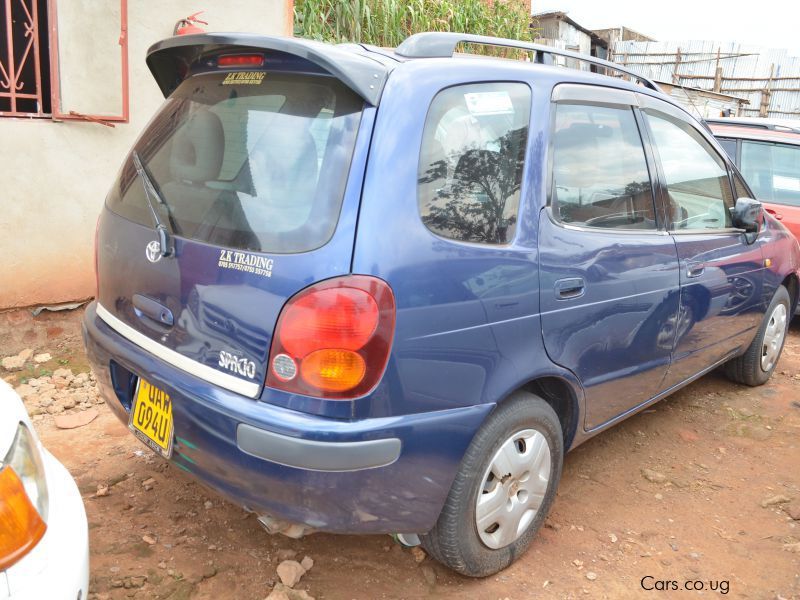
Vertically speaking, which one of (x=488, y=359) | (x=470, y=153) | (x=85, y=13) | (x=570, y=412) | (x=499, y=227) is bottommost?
(x=570, y=412)

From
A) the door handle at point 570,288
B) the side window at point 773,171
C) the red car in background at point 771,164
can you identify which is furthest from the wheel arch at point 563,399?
the side window at point 773,171

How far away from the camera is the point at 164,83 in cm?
284

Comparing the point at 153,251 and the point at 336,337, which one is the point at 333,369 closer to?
the point at 336,337

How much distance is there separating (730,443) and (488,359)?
91.7 inches

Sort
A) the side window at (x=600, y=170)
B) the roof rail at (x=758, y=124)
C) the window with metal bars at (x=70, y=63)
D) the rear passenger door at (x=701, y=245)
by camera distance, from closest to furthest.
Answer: the side window at (x=600, y=170) < the rear passenger door at (x=701, y=245) < the window with metal bars at (x=70, y=63) < the roof rail at (x=758, y=124)

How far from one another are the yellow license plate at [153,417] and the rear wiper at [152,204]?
0.46 metres

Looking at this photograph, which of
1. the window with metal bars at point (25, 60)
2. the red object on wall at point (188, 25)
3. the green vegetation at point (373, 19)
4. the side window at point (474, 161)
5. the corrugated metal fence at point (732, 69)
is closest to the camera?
the side window at point (474, 161)

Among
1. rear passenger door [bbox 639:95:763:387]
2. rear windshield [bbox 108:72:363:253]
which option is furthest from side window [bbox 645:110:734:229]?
rear windshield [bbox 108:72:363:253]

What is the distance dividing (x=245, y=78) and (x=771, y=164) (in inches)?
211

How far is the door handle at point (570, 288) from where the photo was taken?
252 centimetres

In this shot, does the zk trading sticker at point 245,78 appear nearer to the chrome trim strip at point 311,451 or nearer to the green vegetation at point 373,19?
the chrome trim strip at point 311,451

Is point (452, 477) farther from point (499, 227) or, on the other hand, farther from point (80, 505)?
point (80, 505)

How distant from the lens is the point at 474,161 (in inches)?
91.9

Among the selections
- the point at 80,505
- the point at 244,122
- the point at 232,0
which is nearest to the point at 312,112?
the point at 244,122
